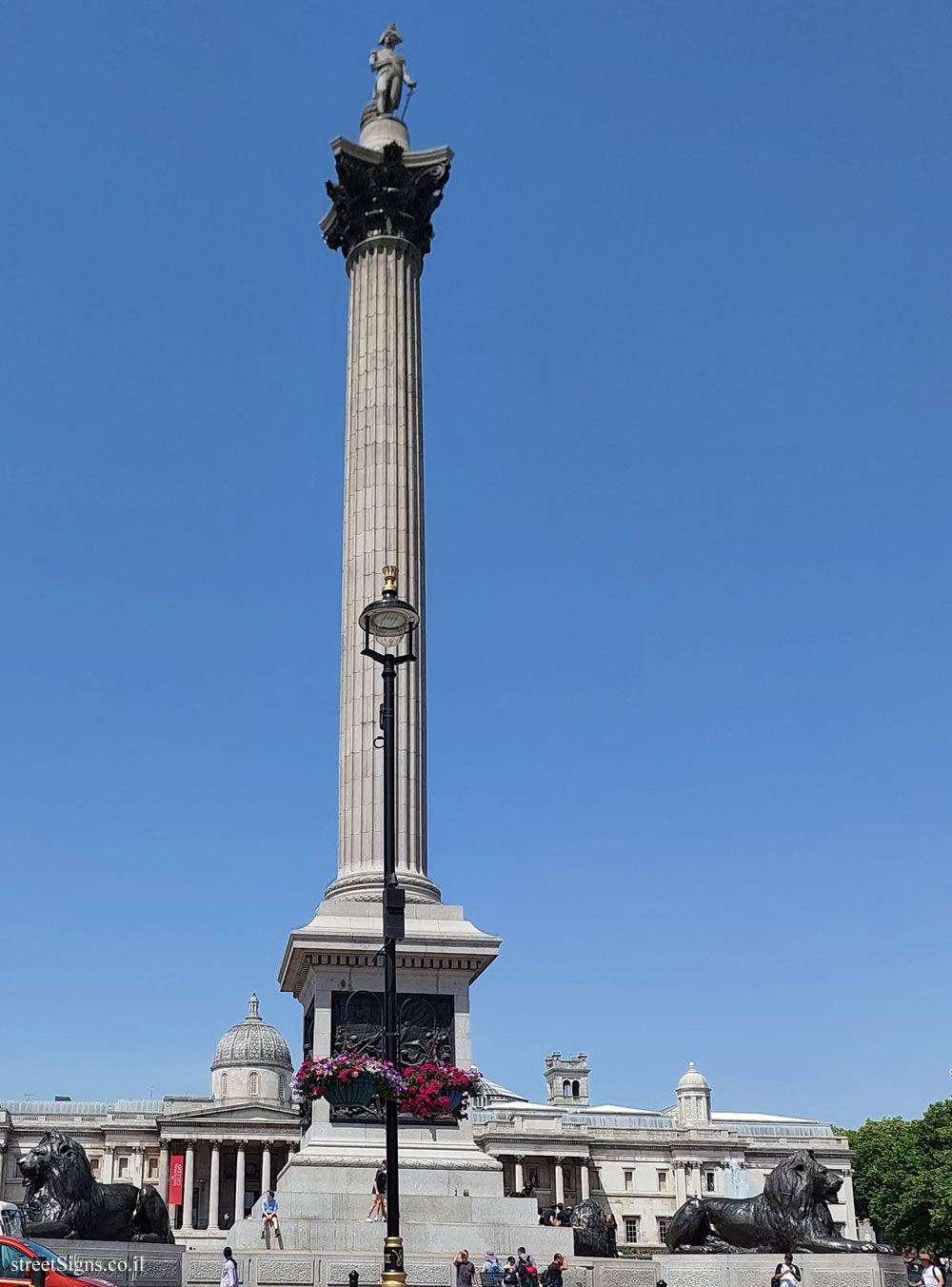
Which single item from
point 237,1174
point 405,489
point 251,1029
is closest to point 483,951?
point 405,489

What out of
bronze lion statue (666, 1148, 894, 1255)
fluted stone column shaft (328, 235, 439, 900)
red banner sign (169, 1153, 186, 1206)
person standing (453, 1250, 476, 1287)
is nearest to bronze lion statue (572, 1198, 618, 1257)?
bronze lion statue (666, 1148, 894, 1255)

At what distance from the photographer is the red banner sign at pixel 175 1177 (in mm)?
102162

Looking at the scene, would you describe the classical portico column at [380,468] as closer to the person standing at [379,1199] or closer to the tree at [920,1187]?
the person standing at [379,1199]

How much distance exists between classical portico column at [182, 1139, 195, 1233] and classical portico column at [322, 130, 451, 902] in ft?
281

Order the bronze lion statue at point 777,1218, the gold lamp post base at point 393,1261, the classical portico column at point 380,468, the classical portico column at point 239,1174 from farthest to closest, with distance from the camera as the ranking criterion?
the classical portico column at point 239,1174
the classical portico column at point 380,468
the bronze lion statue at point 777,1218
the gold lamp post base at point 393,1261

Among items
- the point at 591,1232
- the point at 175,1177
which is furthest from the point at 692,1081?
the point at 591,1232

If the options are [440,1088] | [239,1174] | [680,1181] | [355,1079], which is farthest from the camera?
[680,1181]

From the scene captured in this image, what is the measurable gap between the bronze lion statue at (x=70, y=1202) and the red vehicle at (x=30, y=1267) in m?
5.08

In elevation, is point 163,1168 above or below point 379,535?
below

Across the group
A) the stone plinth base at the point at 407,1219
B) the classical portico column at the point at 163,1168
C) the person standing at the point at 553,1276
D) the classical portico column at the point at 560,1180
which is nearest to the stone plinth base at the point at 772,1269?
the person standing at the point at 553,1276

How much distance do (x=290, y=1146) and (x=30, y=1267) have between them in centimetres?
10294

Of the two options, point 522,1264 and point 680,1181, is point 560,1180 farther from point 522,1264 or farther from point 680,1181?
point 522,1264

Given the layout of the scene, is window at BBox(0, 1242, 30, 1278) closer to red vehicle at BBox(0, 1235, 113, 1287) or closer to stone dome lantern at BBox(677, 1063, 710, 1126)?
red vehicle at BBox(0, 1235, 113, 1287)

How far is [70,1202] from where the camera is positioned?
91.0 feet
